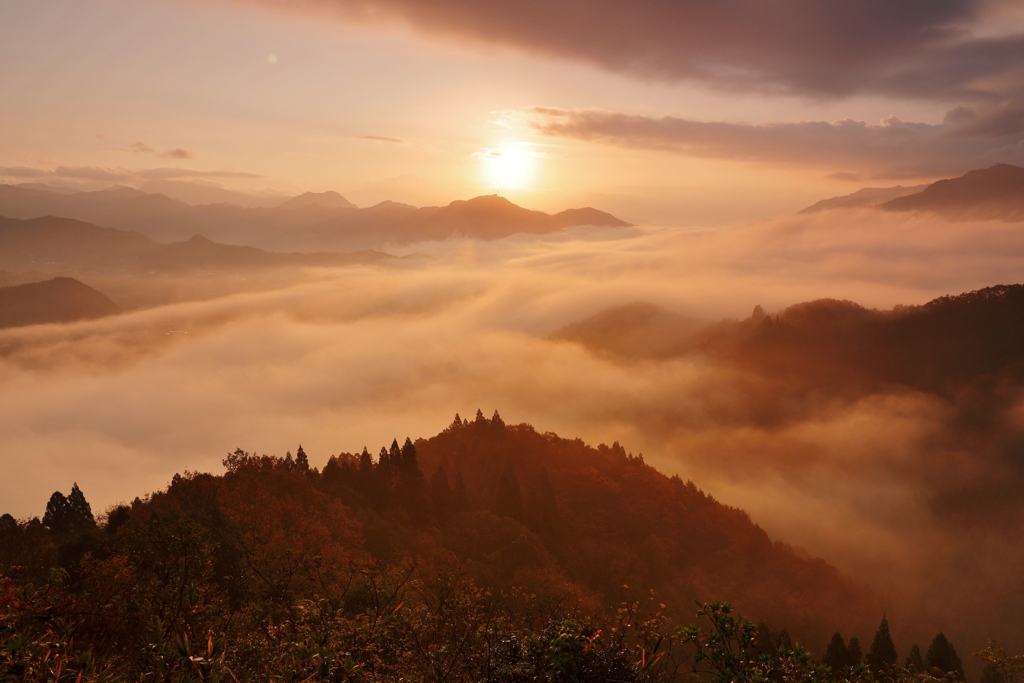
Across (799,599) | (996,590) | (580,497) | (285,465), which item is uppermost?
(285,465)

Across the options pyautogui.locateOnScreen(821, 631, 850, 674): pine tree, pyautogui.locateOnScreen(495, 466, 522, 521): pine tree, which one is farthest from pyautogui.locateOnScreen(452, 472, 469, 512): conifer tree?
pyautogui.locateOnScreen(821, 631, 850, 674): pine tree

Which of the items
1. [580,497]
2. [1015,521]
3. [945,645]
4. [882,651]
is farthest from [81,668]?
[1015,521]

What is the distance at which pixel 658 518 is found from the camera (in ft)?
353

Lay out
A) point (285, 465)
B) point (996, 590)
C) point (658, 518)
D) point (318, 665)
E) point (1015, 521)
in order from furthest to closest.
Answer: point (1015, 521) → point (996, 590) → point (658, 518) → point (285, 465) → point (318, 665)

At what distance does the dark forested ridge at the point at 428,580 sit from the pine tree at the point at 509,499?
30 centimetres

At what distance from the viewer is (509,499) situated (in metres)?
87.5

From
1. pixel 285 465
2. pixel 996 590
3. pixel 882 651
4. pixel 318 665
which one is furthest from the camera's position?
pixel 996 590

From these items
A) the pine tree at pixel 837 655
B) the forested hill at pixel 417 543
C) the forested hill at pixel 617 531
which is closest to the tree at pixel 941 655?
the pine tree at pixel 837 655

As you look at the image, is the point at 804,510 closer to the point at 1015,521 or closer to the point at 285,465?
the point at 1015,521

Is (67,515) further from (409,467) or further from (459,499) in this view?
(459,499)

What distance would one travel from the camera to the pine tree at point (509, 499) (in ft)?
283

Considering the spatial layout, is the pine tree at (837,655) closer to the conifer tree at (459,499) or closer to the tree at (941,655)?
the tree at (941,655)

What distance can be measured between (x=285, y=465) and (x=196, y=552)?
4809 cm

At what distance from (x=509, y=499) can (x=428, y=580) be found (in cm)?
4432
